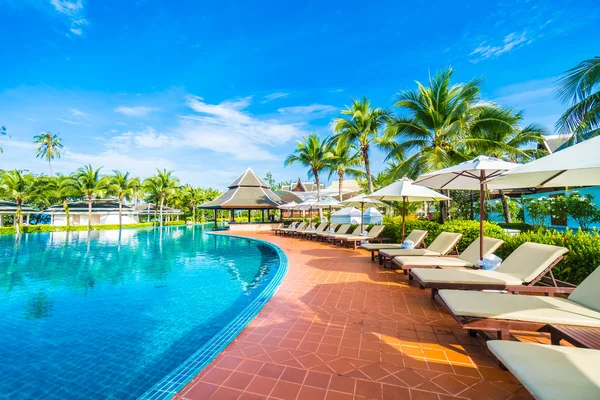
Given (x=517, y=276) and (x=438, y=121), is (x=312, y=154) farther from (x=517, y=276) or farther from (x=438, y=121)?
(x=517, y=276)

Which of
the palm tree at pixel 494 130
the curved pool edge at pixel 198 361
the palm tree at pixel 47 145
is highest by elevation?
the palm tree at pixel 47 145

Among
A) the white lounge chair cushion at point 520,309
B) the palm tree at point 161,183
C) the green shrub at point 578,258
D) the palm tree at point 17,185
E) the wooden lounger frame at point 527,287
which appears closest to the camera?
the white lounge chair cushion at point 520,309

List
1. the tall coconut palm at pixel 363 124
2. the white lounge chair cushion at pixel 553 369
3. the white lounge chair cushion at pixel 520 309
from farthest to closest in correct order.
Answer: the tall coconut palm at pixel 363 124 < the white lounge chair cushion at pixel 520 309 < the white lounge chair cushion at pixel 553 369

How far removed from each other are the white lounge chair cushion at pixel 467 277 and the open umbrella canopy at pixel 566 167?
1.41m

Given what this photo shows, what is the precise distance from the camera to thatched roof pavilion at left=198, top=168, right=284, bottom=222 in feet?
81.2

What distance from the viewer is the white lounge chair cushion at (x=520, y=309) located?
2500 millimetres

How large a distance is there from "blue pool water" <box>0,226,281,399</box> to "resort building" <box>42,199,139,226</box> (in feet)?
97.3

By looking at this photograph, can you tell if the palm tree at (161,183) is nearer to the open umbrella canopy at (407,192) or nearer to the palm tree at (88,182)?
the palm tree at (88,182)

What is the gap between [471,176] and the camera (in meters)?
5.93

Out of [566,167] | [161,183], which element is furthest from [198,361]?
[161,183]

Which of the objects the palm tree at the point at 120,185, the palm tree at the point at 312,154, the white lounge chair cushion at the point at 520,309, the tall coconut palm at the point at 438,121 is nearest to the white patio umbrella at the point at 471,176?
the white lounge chair cushion at the point at 520,309

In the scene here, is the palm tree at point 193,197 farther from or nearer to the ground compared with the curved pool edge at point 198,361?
farther from the ground

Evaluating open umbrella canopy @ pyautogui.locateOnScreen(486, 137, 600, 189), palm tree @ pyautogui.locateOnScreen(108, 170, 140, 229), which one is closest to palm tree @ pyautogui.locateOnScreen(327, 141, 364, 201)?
open umbrella canopy @ pyautogui.locateOnScreen(486, 137, 600, 189)

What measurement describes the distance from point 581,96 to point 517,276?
6.96 m
